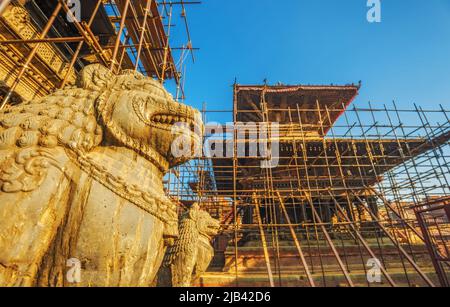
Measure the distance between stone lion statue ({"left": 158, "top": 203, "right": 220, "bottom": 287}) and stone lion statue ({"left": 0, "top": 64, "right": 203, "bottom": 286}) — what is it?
1835mm

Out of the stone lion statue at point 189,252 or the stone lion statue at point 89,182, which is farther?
the stone lion statue at point 189,252

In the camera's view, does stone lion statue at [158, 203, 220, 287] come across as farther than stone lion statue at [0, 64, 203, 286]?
Yes

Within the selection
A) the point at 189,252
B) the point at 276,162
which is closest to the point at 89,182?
the point at 189,252

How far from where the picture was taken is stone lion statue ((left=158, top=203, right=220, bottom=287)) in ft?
11.1

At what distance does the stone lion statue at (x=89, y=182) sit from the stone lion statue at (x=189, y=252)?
183cm

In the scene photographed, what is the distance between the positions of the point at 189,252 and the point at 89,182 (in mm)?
2419

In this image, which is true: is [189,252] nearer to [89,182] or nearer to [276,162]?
[89,182]

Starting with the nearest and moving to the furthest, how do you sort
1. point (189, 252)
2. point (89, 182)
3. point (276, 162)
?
point (89, 182)
point (189, 252)
point (276, 162)

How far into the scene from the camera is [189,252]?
350cm

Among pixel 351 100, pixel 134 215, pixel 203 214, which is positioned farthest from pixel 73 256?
pixel 351 100

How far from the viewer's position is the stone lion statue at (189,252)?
339 cm

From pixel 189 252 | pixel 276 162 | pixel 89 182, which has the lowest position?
pixel 189 252

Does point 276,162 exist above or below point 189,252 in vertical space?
above
